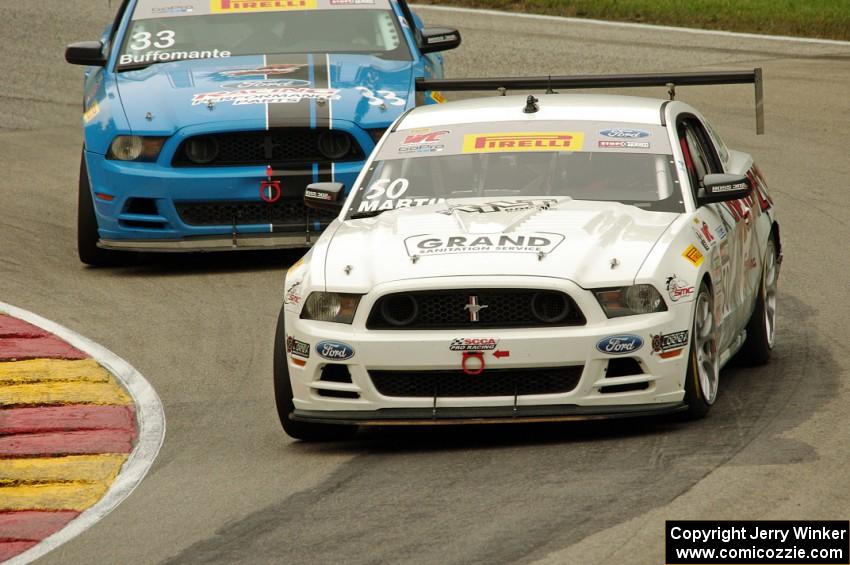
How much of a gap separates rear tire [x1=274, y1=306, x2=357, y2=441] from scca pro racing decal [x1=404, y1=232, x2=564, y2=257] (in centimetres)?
71

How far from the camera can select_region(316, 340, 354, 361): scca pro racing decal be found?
7.67 m

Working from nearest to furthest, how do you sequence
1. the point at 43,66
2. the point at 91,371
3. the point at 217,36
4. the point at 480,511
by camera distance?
1. the point at 480,511
2. the point at 91,371
3. the point at 217,36
4. the point at 43,66

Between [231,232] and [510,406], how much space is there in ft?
15.5

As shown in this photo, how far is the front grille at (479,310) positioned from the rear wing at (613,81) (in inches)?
103

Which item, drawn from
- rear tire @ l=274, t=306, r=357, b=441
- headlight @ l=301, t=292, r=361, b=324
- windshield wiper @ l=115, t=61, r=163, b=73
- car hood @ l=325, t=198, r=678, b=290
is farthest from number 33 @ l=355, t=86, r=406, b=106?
headlight @ l=301, t=292, r=361, b=324

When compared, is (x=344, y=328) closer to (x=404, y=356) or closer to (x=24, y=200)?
(x=404, y=356)

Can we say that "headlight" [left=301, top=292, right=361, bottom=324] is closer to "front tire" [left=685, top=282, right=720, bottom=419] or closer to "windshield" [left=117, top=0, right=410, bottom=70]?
"front tire" [left=685, top=282, right=720, bottom=419]

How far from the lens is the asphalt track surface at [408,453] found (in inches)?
253

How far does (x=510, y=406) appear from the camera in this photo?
7566 mm

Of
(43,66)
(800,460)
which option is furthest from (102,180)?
(43,66)

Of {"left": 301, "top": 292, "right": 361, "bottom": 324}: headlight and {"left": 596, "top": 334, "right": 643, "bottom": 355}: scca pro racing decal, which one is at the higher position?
{"left": 301, "top": 292, "right": 361, "bottom": 324}: headlight

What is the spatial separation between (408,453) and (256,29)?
6.17m

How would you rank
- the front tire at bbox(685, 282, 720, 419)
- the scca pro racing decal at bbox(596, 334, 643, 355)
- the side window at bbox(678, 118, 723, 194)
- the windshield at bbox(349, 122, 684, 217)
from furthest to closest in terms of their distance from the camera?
the side window at bbox(678, 118, 723, 194), the windshield at bbox(349, 122, 684, 217), the front tire at bbox(685, 282, 720, 419), the scca pro racing decal at bbox(596, 334, 643, 355)

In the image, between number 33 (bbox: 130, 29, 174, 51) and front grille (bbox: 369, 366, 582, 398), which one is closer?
front grille (bbox: 369, 366, 582, 398)
